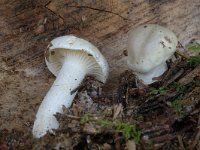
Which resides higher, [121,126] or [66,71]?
[66,71]

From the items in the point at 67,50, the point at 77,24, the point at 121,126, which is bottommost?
the point at 121,126

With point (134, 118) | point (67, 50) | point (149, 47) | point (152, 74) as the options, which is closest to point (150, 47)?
point (149, 47)

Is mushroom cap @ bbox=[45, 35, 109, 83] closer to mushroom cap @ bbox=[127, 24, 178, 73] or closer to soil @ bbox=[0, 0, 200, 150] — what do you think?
soil @ bbox=[0, 0, 200, 150]

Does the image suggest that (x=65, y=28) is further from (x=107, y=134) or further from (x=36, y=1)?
(x=107, y=134)

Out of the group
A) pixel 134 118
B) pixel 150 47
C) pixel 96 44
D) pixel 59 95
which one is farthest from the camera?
pixel 96 44

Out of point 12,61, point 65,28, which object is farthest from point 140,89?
point 12,61

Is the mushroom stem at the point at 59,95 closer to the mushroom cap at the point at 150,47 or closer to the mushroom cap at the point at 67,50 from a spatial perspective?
the mushroom cap at the point at 67,50

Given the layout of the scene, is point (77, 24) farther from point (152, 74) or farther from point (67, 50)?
point (152, 74)
